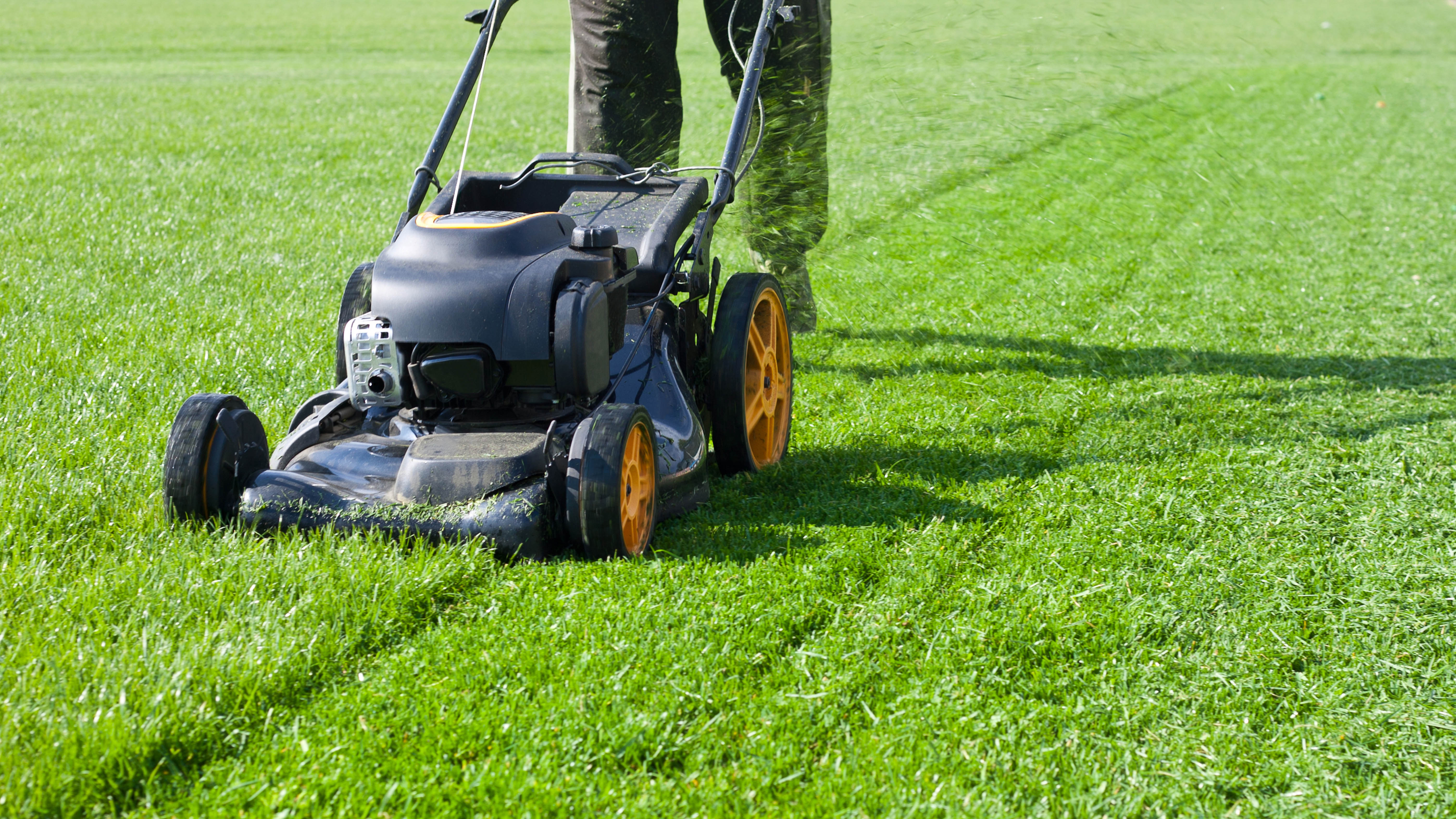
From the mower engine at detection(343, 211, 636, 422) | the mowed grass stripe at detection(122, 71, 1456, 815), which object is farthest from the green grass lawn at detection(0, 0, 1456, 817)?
the mower engine at detection(343, 211, 636, 422)

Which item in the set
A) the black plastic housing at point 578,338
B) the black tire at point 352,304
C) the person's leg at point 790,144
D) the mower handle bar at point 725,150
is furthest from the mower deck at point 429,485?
the person's leg at point 790,144

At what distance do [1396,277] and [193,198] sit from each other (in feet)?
22.1

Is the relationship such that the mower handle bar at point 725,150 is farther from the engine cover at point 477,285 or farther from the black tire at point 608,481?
the black tire at point 608,481

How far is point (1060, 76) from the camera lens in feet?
50.4

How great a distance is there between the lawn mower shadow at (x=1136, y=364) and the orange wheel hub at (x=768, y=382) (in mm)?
1024

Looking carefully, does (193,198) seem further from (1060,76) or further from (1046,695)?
(1060,76)

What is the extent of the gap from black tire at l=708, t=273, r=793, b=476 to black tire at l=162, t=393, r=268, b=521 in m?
1.12

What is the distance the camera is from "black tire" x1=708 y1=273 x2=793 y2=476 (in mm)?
3252

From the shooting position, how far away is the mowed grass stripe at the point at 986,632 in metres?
2.03

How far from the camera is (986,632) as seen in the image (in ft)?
8.34

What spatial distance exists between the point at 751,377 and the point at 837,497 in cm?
40

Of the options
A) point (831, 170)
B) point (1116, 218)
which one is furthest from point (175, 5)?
point (1116, 218)

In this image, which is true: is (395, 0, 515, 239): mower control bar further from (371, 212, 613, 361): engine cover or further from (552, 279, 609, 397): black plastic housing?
(552, 279, 609, 397): black plastic housing

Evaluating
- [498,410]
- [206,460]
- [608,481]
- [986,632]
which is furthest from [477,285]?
[986,632]
